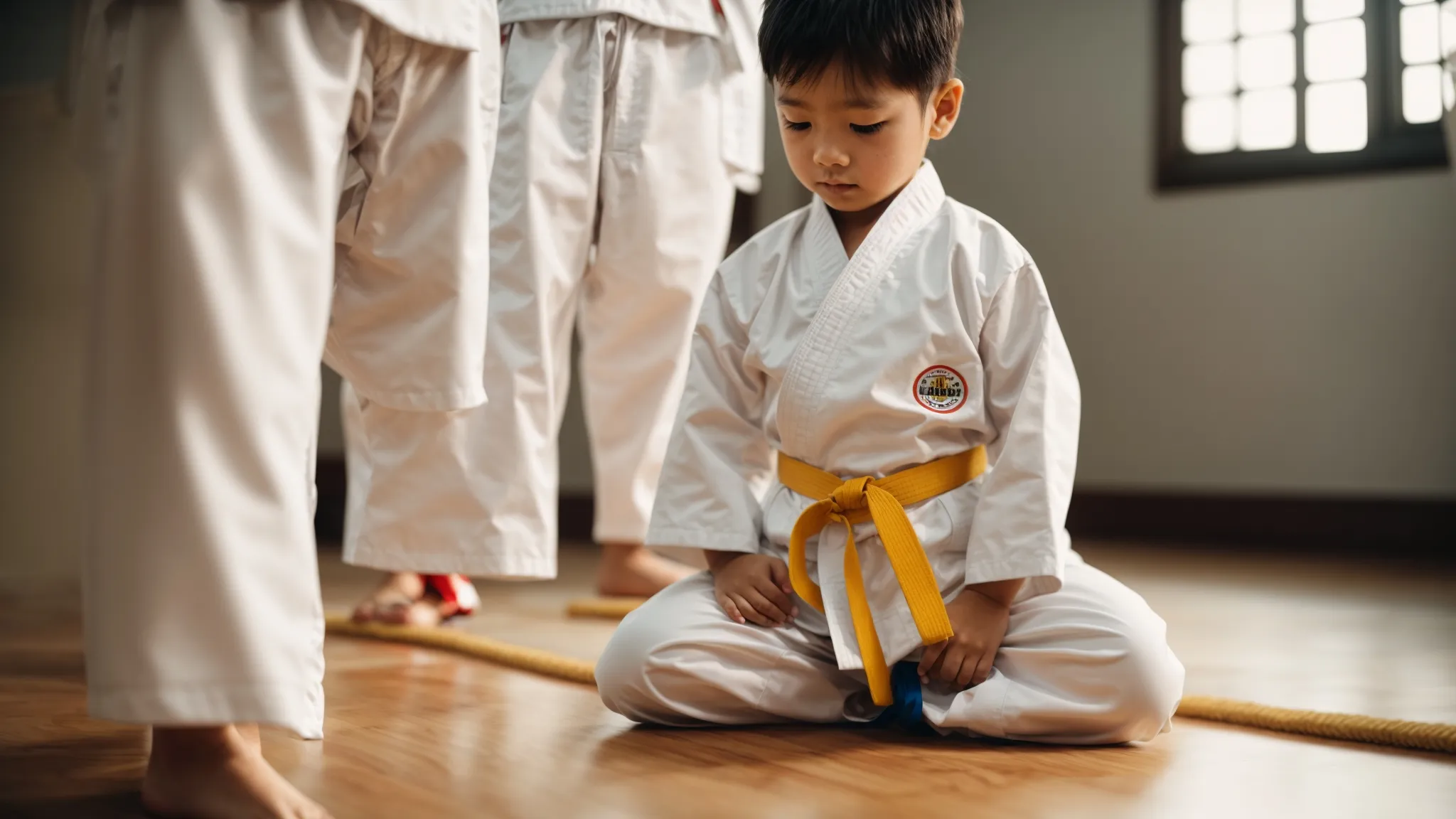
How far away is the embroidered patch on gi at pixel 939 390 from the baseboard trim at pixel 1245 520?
2541mm

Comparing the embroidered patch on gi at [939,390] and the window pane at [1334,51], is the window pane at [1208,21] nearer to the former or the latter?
the window pane at [1334,51]

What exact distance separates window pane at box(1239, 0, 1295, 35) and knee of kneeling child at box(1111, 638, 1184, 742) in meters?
3.31

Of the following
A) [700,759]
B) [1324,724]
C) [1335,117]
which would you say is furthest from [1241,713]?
[1335,117]

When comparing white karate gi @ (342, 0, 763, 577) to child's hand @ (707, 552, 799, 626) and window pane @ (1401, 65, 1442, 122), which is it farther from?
window pane @ (1401, 65, 1442, 122)

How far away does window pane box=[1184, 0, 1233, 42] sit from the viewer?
399cm

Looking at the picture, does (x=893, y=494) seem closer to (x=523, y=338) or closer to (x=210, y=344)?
(x=210, y=344)

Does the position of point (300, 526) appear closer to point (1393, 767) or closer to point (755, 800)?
point (755, 800)

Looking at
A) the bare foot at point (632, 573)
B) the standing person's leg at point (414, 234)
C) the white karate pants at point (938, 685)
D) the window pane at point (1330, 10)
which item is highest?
the window pane at point (1330, 10)

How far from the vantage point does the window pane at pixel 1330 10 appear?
3775mm

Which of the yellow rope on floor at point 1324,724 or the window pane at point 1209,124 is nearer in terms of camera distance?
the yellow rope on floor at point 1324,724

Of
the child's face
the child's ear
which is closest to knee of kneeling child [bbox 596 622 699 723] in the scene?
the child's face

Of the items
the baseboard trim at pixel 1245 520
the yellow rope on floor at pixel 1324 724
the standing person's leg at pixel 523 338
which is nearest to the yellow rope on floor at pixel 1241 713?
the yellow rope on floor at pixel 1324 724

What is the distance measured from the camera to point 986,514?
1.19 m

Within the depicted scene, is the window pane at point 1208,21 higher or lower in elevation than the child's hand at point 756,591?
higher
